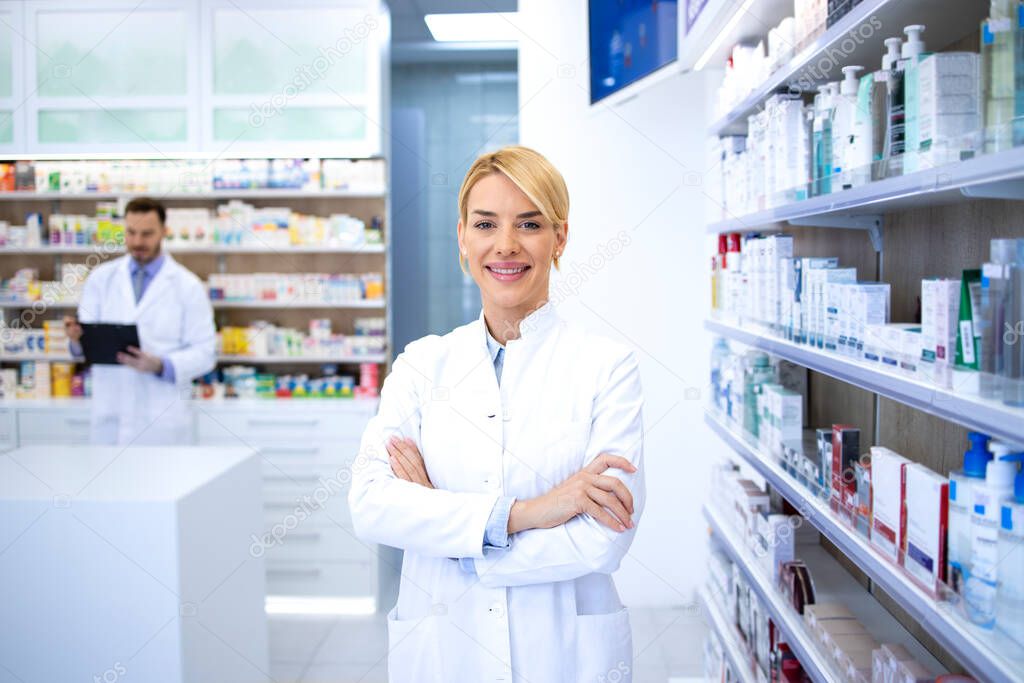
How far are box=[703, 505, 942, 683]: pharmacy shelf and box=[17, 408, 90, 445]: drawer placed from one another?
3914mm

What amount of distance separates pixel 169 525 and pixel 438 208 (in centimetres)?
332

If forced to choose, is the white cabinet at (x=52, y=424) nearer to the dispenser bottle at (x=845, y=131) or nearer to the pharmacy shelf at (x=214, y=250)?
the pharmacy shelf at (x=214, y=250)

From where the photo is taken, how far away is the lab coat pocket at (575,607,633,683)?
67.7 inches

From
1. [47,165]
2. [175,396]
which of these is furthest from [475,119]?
[47,165]

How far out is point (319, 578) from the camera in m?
4.57

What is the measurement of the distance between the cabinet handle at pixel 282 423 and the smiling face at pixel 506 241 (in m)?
3.10

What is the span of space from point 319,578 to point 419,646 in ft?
9.93

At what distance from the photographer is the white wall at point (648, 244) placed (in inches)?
172

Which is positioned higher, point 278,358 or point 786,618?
point 278,358

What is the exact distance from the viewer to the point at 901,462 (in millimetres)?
1592

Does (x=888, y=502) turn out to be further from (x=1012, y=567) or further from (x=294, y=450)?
(x=294, y=450)

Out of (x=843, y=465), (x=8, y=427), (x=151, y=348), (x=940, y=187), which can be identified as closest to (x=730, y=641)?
(x=843, y=465)

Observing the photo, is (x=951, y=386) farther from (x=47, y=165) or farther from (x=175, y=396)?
(x=47, y=165)

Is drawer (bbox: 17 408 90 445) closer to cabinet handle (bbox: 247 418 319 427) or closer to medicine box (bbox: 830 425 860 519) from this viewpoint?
cabinet handle (bbox: 247 418 319 427)
